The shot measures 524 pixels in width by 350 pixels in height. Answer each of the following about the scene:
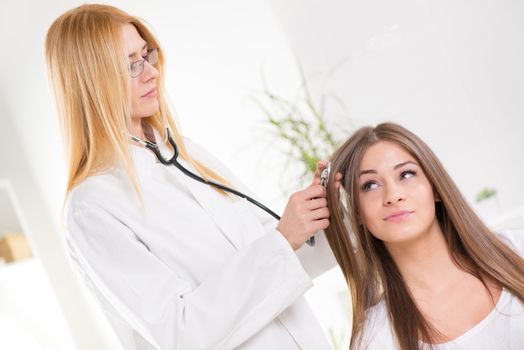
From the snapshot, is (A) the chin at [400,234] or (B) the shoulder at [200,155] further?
(B) the shoulder at [200,155]

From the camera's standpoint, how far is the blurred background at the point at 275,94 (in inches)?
128

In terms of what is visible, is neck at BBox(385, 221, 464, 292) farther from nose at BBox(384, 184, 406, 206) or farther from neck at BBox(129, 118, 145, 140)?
neck at BBox(129, 118, 145, 140)

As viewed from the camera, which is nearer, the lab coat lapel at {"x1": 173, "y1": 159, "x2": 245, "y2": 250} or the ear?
the lab coat lapel at {"x1": 173, "y1": 159, "x2": 245, "y2": 250}

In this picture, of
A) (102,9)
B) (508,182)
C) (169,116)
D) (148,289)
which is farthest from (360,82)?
(148,289)

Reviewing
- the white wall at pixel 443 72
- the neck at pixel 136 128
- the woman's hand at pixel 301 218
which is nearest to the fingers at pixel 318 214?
the woman's hand at pixel 301 218

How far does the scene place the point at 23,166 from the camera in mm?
4539

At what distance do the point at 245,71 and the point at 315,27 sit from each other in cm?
48

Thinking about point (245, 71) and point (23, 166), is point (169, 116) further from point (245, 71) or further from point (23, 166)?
point (23, 166)

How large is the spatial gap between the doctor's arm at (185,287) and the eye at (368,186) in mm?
426

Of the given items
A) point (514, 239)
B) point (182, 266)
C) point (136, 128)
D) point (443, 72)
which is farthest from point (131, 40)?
point (443, 72)

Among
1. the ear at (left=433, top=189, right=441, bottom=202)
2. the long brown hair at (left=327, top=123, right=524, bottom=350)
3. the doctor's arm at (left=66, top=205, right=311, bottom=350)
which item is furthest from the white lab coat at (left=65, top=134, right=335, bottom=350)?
Answer: the ear at (left=433, top=189, right=441, bottom=202)

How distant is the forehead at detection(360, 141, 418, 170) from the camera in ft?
5.76

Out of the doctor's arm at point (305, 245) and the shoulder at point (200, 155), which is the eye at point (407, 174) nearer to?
the doctor's arm at point (305, 245)

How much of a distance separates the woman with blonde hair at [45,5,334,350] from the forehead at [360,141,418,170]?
0.25 metres
